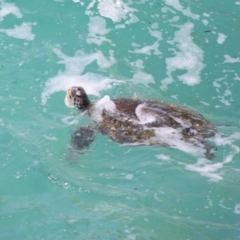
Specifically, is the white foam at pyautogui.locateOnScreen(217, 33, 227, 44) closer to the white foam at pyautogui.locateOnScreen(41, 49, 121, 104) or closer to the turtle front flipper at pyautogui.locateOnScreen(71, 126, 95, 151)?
the white foam at pyautogui.locateOnScreen(41, 49, 121, 104)

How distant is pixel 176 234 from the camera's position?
5.85 metres

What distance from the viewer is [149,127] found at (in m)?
6.87

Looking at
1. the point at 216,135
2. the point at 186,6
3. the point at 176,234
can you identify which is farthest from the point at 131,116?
the point at 186,6

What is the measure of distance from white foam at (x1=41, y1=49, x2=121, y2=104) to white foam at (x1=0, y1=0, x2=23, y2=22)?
1.67 meters

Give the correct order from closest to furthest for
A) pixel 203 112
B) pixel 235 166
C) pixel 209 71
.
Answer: pixel 235 166
pixel 203 112
pixel 209 71

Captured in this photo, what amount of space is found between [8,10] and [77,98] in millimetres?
3813

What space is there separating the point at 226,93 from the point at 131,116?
7.28 ft

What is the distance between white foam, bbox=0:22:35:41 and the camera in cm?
965

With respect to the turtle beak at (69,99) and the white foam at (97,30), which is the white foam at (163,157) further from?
the white foam at (97,30)

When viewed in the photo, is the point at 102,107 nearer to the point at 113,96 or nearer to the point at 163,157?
the point at 113,96

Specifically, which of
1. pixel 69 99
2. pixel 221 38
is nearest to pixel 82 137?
pixel 69 99

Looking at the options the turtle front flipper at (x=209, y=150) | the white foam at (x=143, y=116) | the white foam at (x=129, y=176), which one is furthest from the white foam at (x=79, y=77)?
the turtle front flipper at (x=209, y=150)

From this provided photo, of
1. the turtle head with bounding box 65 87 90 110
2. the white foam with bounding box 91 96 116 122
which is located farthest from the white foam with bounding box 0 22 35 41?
the white foam with bounding box 91 96 116 122

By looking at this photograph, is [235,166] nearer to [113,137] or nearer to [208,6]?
[113,137]
